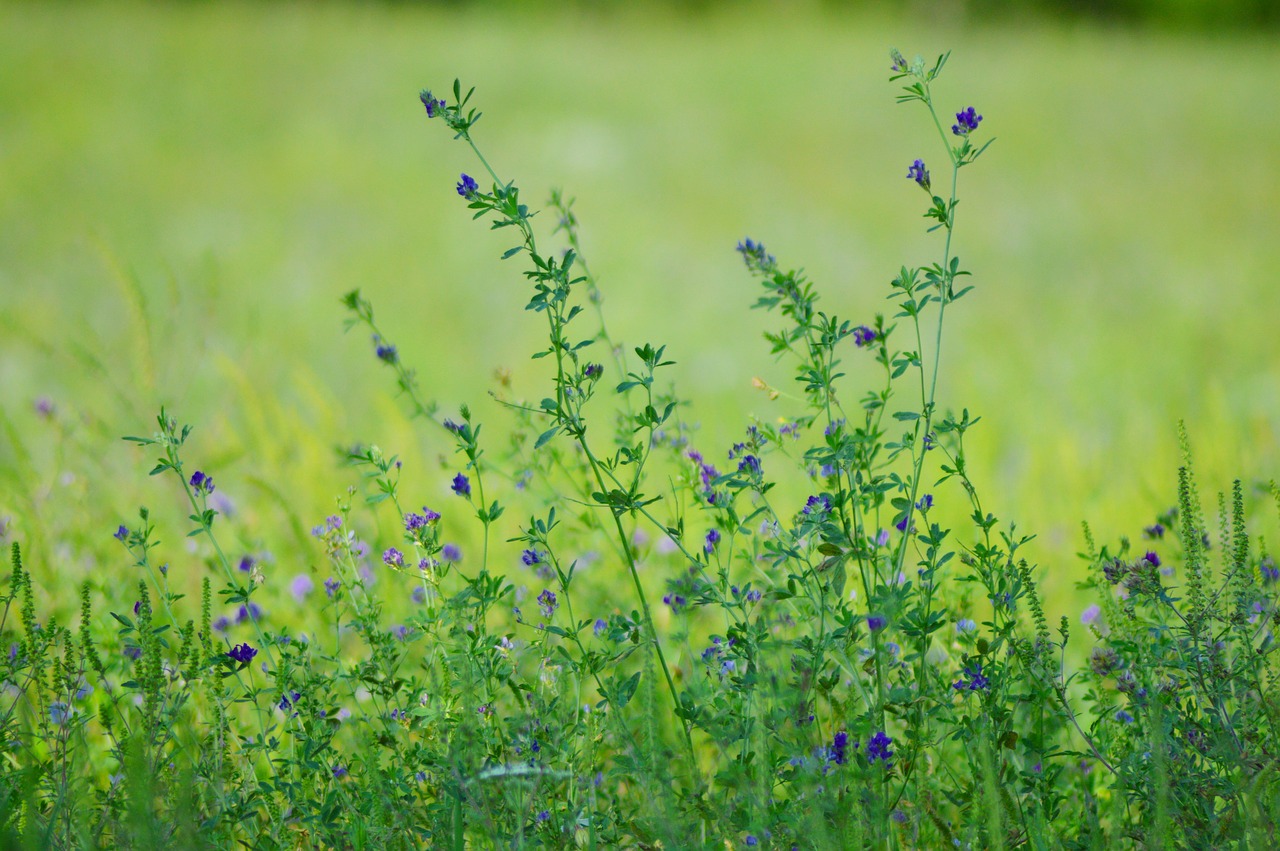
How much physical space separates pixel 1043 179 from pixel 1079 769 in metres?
7.33

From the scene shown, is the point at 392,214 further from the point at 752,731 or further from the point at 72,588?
the point at 752,731

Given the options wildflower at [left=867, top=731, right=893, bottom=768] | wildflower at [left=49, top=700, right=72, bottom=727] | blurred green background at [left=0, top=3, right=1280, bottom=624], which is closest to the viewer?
wildflower at [left=867, top=731, right=893, bottom=768]

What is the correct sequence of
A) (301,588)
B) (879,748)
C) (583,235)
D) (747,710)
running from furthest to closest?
1. (583,235)
2. (301,588)
3. (747,710)
4. (879,748)

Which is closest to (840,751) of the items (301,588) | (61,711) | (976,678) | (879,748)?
(879,748)

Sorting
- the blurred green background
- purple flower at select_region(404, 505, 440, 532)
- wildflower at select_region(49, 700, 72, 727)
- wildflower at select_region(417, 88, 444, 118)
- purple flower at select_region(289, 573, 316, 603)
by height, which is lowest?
wildflower at select_region(49, 700, 72, 727)

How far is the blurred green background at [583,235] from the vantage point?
278 cm

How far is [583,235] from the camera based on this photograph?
20.3 feet

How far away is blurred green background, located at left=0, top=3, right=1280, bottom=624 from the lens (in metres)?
2.78

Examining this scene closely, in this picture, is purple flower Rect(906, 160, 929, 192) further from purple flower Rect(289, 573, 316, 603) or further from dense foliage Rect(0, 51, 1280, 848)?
purple flower Rect(289, 573, 316, 603)

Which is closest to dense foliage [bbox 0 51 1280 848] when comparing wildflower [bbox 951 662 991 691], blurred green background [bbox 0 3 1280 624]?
wildflower [bbox 951 662 991 691]

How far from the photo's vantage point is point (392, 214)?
6.68 meters

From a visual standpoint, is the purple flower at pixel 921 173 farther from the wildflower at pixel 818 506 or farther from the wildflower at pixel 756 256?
the wildflower at pixel 818 506

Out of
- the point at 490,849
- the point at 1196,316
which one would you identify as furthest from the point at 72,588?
the point at 1196,316

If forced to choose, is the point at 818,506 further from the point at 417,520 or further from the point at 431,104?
the point at 431,104
